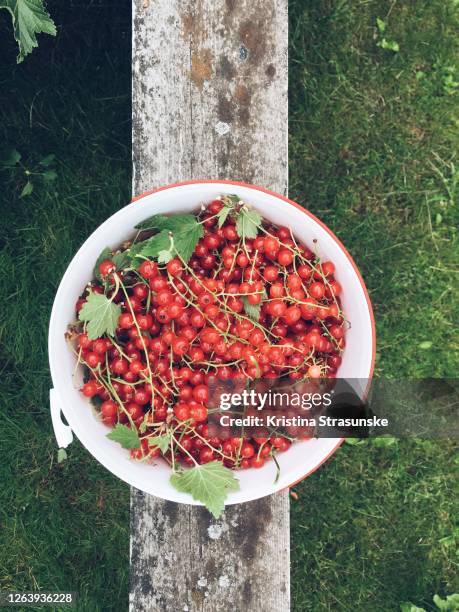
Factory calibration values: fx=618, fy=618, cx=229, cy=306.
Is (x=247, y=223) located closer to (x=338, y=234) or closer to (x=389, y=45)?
(x=338, y=234)

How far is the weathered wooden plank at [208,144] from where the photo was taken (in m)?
1.39

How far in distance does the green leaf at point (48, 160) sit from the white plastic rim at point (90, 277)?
3.00 feet

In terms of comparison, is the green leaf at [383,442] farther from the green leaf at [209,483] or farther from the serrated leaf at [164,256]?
the serrated leaf at [164,256]

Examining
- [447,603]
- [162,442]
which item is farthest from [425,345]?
[162,442]

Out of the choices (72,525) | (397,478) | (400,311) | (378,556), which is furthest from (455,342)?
(72,525)

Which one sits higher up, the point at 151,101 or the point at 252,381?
the point at 151,101

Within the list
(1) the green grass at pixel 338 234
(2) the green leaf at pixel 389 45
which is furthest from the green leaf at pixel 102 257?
(2) the green leaf at pixel 389 45

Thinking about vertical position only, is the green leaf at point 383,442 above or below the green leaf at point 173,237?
below

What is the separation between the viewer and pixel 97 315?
3.72 feet

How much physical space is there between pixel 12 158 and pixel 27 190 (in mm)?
109

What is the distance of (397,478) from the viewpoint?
2.03 meters

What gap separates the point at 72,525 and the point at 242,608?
0.78m

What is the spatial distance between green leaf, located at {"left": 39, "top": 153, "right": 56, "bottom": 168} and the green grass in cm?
3

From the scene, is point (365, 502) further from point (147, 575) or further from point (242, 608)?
point (147, 575)
